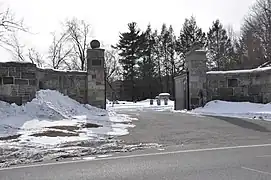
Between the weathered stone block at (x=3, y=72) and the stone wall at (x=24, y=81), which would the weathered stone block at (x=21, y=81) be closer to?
the stone wall at (x=24, y=81)

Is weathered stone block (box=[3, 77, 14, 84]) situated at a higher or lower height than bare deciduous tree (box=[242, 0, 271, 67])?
lower

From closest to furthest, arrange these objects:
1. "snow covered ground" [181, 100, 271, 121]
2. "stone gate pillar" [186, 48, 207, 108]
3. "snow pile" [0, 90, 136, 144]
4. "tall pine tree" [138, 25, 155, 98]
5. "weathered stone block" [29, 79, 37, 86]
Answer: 1. "snow pile" [0, 90, 136, 144]
2. "weathered stone block" [29, 79, 37, 86]
3. "snow covered ground" [181, 100, 271, 121]
4. "stone gate pillar" [186, 48, 207, 108]
5. "tall pine tree" [138, 25, 155, 98]

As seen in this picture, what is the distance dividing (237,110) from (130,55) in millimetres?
42809

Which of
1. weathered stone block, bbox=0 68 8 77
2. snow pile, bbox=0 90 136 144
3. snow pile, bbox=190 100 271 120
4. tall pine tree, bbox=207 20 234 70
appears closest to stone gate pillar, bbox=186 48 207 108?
snow pile, bbox=190 100 271 120

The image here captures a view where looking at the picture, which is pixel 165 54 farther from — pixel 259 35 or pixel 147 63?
pixel 259 35

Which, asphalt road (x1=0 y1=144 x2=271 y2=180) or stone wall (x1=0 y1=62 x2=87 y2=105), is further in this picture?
stone wall (x1=0 y1=62 x2=87 y2=105)

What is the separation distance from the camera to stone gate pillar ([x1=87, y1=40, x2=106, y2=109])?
52.3 feet

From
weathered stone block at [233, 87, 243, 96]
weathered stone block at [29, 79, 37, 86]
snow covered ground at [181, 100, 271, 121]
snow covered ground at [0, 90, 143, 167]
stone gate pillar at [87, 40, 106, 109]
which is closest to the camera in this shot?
snow covered ground at [0, 90, 143, 167]

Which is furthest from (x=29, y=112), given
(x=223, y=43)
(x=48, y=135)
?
(x=223, y=43)

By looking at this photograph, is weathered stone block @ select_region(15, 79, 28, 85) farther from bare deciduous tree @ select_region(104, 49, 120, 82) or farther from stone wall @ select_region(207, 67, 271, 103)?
bare deciduous tree @ select_region(104, 49, 120, 82)

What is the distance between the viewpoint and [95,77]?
52.4 ft

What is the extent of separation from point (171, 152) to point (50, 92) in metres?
7.87

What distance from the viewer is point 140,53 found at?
5869cm

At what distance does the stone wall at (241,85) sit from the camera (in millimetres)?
16938
